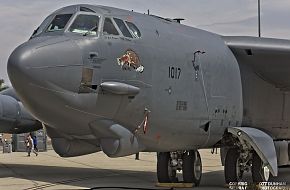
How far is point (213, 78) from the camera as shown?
39.5 feet

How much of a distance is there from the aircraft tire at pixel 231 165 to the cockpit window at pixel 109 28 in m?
5.03

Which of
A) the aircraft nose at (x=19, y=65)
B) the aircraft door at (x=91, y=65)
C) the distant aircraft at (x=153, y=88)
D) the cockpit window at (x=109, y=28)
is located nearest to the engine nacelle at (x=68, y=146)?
the distant aircraft at (x=153, y=88)

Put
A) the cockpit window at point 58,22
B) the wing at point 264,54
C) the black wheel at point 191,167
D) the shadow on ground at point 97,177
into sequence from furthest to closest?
the shadow on ground at point 97,177, the black wheel at point 191,167, the wing at point 264,54, the cockpit window at point 58,22

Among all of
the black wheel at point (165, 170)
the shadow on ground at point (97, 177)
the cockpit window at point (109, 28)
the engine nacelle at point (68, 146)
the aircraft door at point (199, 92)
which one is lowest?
the shadow on ground at point (97, 177)

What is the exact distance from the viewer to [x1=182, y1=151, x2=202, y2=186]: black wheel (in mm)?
13258

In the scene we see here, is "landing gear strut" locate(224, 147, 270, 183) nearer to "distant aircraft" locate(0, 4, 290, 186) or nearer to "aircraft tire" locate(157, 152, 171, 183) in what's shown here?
"distant aircraft" locate(0, 4, 290, 186)

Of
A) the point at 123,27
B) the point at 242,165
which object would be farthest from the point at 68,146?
the point at 242,165

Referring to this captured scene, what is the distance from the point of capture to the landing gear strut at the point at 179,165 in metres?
13.3

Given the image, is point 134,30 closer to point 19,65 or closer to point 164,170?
point 19,65

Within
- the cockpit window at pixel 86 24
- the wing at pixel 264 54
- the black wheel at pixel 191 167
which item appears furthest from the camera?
the black wheel at pixel 191 167

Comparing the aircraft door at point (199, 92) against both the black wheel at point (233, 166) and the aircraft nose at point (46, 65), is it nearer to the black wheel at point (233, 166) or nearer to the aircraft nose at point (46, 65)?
the black wheel at point (233, 166)

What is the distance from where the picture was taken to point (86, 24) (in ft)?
32.9

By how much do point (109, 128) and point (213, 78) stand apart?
11.3 ft

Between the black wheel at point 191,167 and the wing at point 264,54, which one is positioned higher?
the wing at point 264,54
